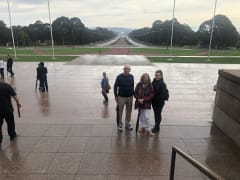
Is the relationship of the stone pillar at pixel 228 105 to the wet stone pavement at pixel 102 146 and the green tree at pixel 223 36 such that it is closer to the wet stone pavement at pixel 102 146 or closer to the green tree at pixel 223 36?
the wet stone pavement at pixel 102 146

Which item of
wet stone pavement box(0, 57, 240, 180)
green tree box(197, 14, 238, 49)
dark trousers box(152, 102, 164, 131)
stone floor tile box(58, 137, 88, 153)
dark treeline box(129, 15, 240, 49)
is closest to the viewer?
wet stone pavement box(0, 57, 240, 180)

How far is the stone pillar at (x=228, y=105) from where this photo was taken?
19.2ft

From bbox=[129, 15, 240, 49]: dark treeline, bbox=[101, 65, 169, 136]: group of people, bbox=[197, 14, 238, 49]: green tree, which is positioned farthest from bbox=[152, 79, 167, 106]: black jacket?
bbox=[197, 14, 238, 49]: green tree

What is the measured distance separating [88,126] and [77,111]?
62.9 inches

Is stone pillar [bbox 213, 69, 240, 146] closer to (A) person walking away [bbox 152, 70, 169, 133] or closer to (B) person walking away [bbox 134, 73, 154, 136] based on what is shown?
(A) person walking away [bbox 152, 70, 169, 133]

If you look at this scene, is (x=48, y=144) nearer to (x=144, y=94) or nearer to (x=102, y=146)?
(x=102, y=146)

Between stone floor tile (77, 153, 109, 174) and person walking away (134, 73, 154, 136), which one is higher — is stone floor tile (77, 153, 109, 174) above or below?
below

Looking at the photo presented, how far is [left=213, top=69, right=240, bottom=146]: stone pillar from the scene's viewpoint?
5.85 meters

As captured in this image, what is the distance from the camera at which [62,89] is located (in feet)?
39.5

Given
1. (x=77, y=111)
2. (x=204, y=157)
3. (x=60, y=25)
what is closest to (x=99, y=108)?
(x=77, y=111)

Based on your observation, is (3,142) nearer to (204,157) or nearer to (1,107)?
(1,107)

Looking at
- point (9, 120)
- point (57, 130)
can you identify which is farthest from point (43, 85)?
point (9, 120)

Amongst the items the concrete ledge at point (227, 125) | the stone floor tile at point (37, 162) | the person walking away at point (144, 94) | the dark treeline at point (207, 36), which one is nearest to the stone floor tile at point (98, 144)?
the stone floor tile at point (37, 162)

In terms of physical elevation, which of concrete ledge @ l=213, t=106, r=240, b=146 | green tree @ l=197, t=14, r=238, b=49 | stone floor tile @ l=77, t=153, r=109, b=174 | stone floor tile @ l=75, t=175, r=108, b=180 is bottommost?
stone floor tile @ l=75, t=175, r=108, b=180
